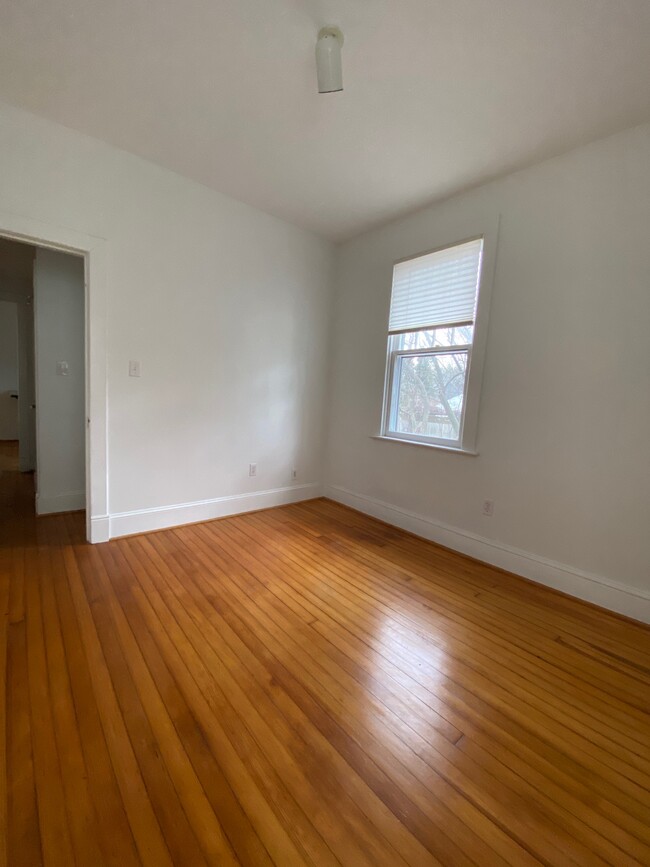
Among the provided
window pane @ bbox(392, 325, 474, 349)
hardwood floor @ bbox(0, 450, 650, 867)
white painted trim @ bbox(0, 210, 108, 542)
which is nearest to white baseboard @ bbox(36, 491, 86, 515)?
white painted trim @ bbox(0, 210, 108, 542)

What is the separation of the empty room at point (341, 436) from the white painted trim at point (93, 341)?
22 mm

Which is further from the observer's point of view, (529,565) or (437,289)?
(437,289)

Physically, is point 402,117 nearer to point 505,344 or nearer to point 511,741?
point 505,344

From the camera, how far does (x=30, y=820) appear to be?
3.11 feet

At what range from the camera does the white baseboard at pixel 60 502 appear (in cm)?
307

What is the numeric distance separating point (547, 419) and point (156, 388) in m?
2.85

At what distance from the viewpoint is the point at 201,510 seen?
315cm

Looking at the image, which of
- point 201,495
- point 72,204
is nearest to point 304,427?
point 201,495

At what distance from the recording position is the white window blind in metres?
2.70

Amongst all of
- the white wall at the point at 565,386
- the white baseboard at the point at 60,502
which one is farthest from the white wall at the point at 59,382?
the white wall at the point at 565,386

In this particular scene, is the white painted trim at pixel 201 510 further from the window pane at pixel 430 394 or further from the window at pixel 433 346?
the window pane at pixel 430 394

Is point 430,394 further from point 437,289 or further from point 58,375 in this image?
point 58,375

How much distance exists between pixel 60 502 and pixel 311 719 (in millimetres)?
3016

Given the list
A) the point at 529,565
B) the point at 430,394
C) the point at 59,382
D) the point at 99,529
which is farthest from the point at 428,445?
the point at 59,382
